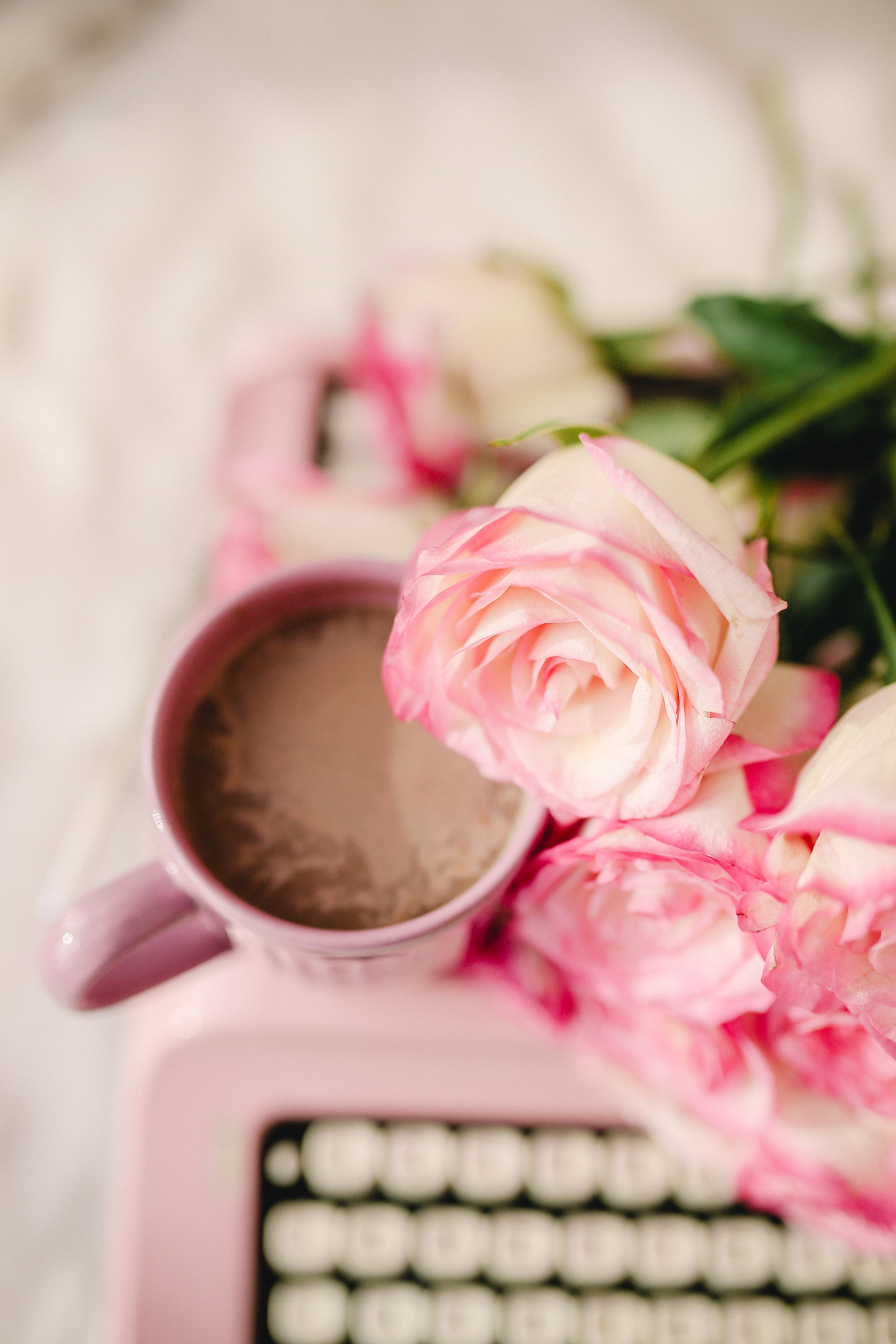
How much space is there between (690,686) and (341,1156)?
262 mm

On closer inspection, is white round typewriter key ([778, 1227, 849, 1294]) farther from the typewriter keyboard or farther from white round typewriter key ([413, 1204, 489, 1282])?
white round typewriter key ([413, 1204, 489, 1282])

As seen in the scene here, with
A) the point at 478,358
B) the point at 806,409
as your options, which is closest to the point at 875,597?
the point at 806,409

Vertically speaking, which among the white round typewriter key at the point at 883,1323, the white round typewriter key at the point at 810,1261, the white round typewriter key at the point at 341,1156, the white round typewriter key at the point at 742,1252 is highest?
the white round typewriter key at the point at 341,1156

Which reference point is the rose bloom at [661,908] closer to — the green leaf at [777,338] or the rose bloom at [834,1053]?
the rose bloom at [834,1053]

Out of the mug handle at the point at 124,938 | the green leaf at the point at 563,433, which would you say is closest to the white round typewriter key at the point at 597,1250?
the mug handle at the point at 124,938

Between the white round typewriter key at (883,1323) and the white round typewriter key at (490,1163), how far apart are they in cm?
16

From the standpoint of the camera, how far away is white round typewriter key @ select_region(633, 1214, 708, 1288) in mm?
387

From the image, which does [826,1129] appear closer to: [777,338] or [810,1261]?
[810,1261]

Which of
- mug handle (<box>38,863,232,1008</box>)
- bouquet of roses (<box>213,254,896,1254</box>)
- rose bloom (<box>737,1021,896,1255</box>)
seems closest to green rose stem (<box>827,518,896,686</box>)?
bouquet of roses (<box>213,254,896,1254</box>)

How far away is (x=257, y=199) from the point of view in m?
0.74

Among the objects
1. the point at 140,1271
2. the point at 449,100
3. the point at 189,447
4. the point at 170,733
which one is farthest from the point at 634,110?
the point at 140,1271

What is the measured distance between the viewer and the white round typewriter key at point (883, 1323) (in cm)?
39

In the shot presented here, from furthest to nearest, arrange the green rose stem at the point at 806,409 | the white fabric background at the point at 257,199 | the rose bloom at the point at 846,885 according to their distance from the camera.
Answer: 1. the white fabric background at the point at 257,199
2. the green rose stem at the point at 806,409
3. the rose bloom at the point at 846,885

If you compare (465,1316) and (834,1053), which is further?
(465,1316)
